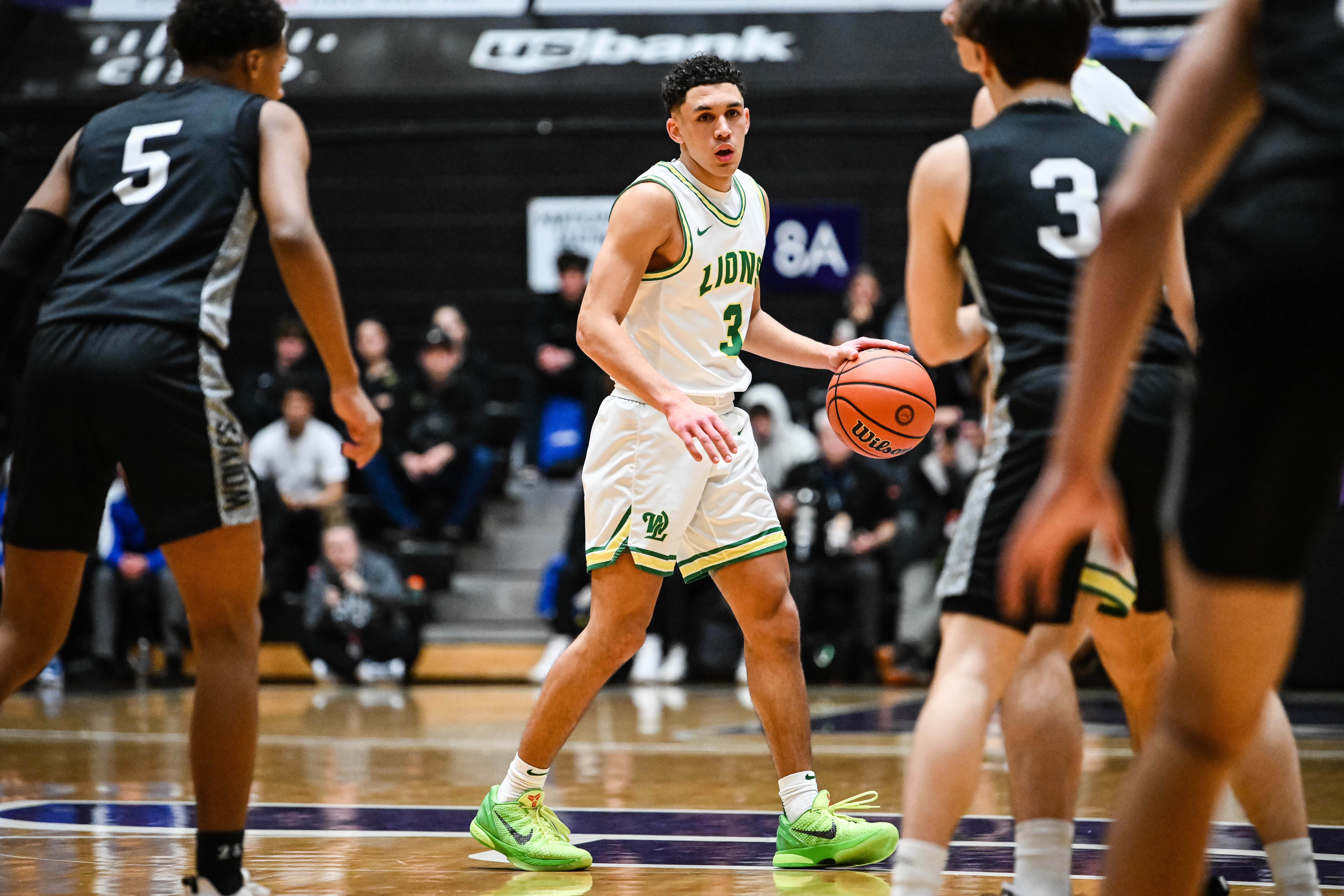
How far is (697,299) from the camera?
4.58 metres

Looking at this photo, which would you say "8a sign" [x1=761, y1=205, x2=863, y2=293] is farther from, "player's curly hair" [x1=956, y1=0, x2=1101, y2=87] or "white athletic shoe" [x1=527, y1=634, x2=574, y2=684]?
"player's curly hair" [x1=956, y1=0, x2=1101, y2=87]

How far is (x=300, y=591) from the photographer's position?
12.2 metres

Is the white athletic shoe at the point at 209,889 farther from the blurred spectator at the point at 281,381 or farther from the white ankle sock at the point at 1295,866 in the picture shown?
the blurred spectator at the point at 281,381

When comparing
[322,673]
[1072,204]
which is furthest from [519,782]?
[322,673]

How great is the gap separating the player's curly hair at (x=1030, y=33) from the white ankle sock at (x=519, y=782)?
2330 millimetres

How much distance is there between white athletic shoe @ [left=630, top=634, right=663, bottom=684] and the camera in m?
11.2

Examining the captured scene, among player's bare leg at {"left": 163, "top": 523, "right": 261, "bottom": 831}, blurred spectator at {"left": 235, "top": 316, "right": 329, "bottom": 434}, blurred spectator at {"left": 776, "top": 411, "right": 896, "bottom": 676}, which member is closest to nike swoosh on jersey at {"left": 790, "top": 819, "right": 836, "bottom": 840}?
player's bare leg at {"left": 163, "top": 523, "right": 261, "bottom": 831}

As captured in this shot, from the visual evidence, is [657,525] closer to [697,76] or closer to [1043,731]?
[697,76]

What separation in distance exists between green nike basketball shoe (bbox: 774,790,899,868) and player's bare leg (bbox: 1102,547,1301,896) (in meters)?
2.20

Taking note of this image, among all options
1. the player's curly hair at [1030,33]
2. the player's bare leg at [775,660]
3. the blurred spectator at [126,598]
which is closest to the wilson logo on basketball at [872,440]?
the player's bare leg at [775,660]

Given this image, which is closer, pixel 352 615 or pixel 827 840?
pixel 827 840

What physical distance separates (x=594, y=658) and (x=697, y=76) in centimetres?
170

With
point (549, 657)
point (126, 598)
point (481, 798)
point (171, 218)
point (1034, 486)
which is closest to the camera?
point (1034, 486)

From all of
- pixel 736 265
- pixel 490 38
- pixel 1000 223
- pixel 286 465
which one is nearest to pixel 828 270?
pixel 490 38
